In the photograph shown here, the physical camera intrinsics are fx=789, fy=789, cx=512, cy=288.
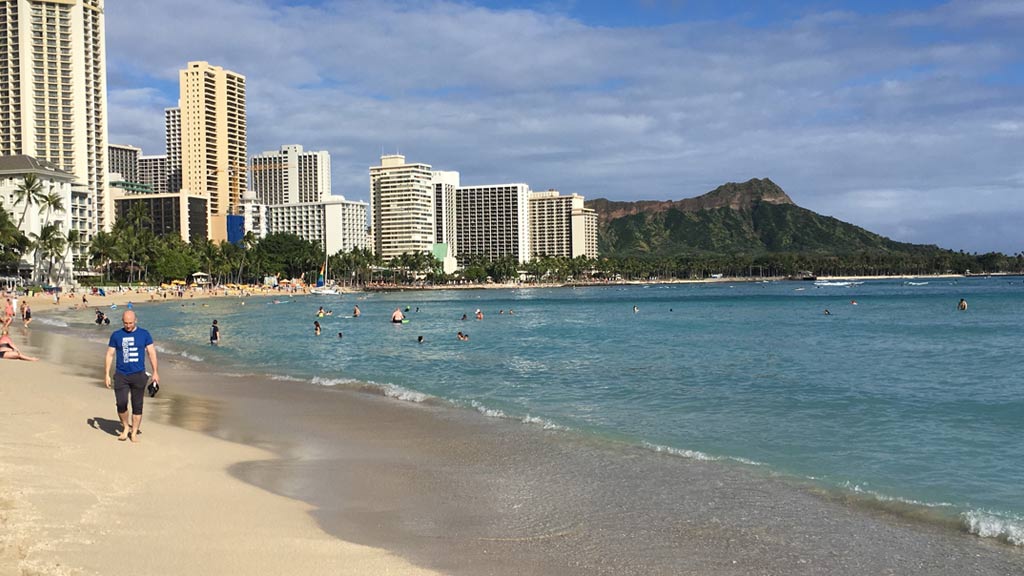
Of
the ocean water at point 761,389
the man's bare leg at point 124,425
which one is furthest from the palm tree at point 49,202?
the man's bare leg at point 124,425

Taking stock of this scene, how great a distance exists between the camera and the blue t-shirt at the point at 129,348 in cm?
1041

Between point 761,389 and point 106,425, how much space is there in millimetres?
14231

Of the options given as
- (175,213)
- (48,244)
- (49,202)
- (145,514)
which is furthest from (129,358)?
(175,213)

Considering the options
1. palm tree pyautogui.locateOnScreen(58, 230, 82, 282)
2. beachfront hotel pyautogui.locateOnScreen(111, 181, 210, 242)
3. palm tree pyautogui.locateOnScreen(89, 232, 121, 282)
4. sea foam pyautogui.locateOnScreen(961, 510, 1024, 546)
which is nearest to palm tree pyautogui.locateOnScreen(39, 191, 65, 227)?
palm tree pyautogui.locateOnScreen(58, 230, 82, 282)

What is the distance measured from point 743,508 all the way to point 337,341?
29.9 metres

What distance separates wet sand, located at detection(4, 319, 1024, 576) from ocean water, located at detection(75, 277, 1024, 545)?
0.85 m

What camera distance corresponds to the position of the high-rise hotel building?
13325 centimetres

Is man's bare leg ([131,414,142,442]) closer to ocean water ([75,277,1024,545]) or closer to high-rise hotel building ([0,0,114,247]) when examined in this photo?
ocean water ([75,277,1024,545])

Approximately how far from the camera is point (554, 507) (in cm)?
871

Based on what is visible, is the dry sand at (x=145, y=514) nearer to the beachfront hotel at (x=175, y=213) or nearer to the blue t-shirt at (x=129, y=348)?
the blue t-shirt at (x=129, y=348)

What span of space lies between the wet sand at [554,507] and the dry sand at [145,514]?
0.25 m

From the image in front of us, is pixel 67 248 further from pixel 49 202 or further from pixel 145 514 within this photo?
pixel 145 514

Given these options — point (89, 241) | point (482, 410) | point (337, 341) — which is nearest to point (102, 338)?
point (337, 341)

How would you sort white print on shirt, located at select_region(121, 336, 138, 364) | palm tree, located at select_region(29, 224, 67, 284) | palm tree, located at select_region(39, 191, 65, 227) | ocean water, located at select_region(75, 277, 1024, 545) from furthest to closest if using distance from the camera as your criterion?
1. palm tree, located at select_region(39, 191, 65, 227)
2. palm tree, located at select_region(29, 224, 67, 284)
3. ocean water, located at select_region(75, 277, 1024, 545)
4. white print on shirt, located at select_region(121, 336, 138, 364)
